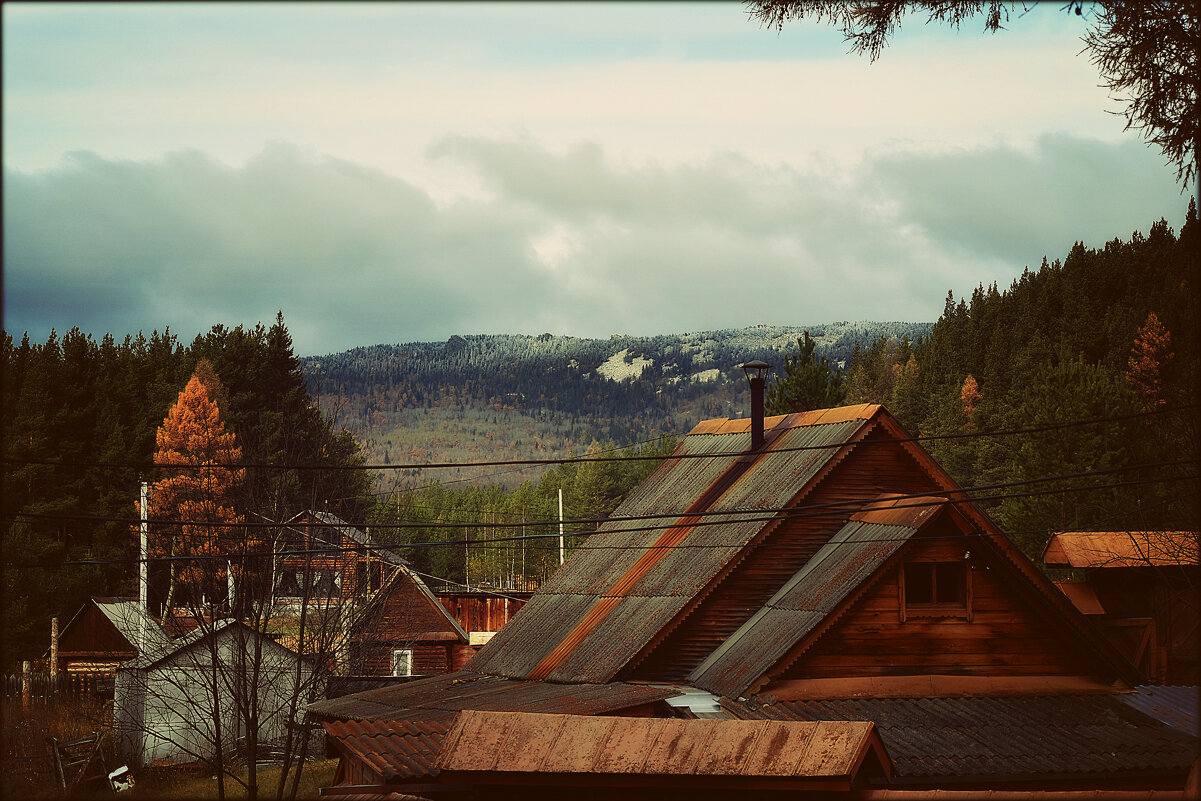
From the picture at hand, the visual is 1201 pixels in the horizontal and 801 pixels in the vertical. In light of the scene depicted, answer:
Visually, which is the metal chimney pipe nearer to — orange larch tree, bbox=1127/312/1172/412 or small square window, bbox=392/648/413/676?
small square window, bbox=392/648/413/676

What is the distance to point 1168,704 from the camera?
19.6m

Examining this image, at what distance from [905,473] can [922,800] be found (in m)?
17.1

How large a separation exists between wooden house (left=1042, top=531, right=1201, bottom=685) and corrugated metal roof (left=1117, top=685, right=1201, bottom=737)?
3.69m

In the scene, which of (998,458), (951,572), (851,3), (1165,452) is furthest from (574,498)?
(851,3)

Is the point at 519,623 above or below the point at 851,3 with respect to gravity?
below

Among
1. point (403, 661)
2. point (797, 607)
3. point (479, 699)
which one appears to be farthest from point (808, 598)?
point (403, 661)

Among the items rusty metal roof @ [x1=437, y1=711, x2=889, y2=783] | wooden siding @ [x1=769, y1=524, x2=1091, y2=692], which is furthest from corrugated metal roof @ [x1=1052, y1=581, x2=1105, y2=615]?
rusty metal roof @ [x1=437, y1=711, x2=889, y2=783]

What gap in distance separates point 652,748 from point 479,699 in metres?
13.1

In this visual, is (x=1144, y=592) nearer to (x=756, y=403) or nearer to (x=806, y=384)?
(x=756, y=403)

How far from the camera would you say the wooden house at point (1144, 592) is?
24734mm

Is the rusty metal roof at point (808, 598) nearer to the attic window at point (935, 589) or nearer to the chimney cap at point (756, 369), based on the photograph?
the attic window at point (935, 589)

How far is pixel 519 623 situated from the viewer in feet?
90.6

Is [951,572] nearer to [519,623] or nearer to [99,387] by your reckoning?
[519,623]

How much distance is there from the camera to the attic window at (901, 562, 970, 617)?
19844 mm
